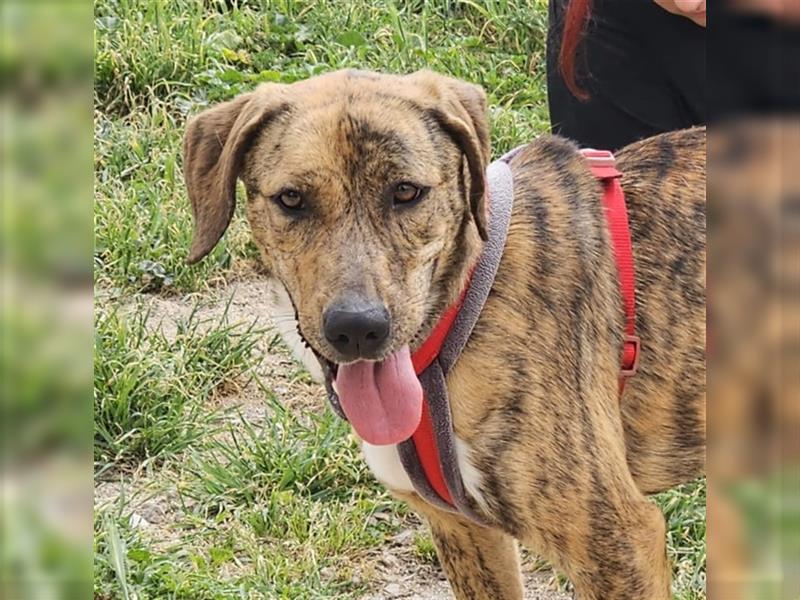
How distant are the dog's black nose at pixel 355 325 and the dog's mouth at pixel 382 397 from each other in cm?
10

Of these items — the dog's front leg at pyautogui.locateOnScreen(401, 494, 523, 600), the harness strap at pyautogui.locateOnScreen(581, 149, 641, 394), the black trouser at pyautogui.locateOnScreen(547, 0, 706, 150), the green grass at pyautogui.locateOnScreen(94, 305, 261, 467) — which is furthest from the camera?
the green grass at pyautogui.locateOnScreen(94, 305, 261, 467)

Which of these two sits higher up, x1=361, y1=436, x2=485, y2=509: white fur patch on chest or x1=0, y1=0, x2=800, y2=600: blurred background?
x1=0, y1=0, x2=800, y2=600: blurred background

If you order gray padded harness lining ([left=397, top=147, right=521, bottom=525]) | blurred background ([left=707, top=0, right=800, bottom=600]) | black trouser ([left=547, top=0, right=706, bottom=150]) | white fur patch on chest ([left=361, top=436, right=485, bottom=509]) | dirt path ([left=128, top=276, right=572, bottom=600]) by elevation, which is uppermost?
blurred background ([left=707, top=0, right=800, bottom=600])

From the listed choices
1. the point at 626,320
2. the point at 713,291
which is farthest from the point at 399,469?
the point at 713,291

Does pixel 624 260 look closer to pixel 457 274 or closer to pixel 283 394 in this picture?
pixel 457 274

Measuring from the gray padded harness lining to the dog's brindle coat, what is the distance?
1.3 inches

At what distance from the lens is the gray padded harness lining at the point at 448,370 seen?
254 centimetres

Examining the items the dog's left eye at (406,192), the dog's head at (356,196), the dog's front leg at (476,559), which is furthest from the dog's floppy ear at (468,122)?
the dog's front leg at (476,559)

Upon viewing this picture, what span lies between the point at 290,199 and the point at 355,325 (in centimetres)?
40

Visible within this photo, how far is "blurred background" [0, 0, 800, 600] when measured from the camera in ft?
1.54

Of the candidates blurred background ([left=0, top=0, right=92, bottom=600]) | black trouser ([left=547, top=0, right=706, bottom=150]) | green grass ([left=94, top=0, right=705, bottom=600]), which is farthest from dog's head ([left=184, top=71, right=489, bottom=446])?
blurred background ([left=0, top=0, right=92, bottom=600])

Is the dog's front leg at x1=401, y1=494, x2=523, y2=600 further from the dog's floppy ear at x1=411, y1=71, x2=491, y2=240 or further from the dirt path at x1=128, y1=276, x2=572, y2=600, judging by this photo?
the dog's floppy ear at x1=411, y1=71, x2=491, y2=240

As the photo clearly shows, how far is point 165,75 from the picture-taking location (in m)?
6.11

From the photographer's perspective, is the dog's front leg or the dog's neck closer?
the dog's neck
